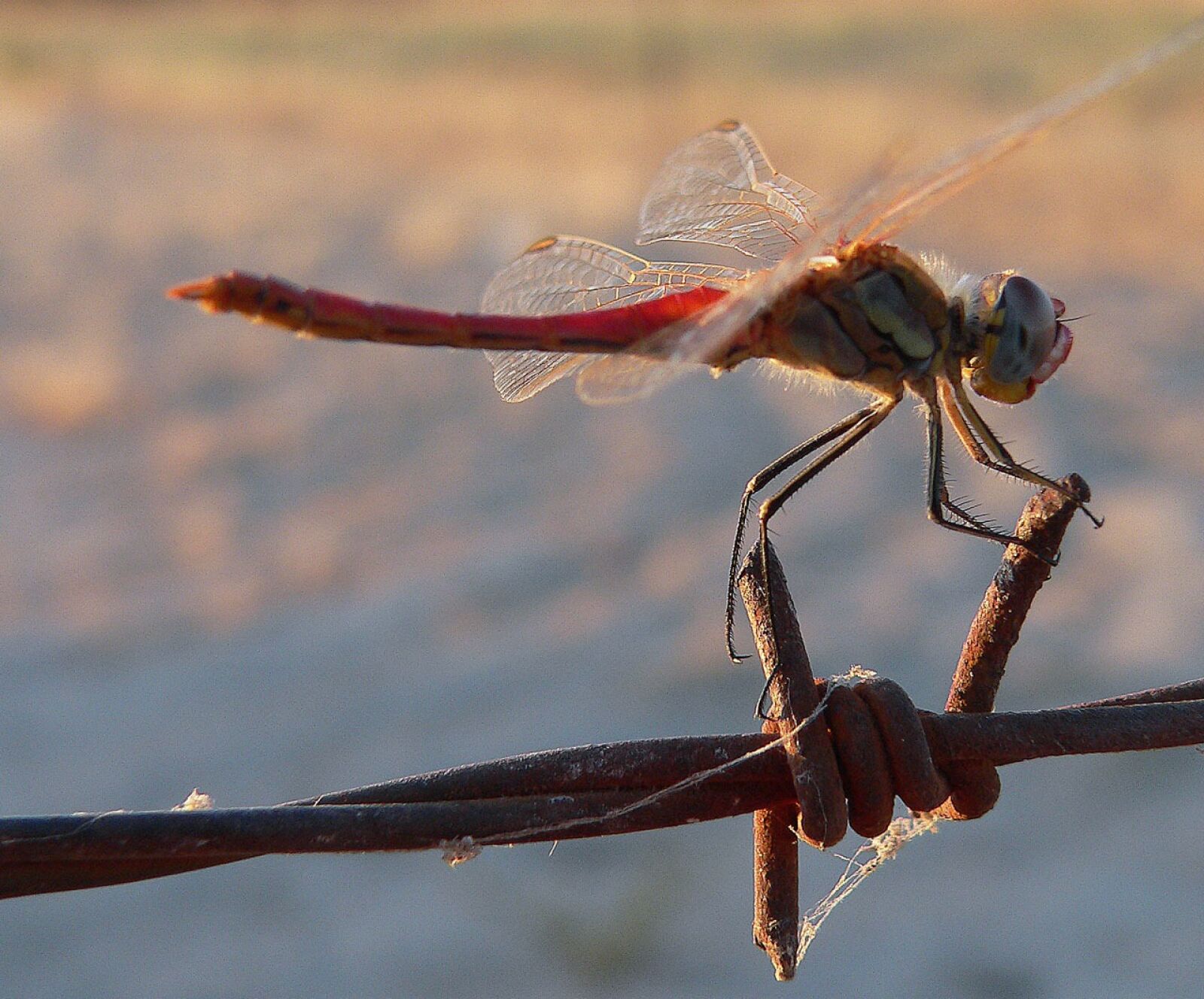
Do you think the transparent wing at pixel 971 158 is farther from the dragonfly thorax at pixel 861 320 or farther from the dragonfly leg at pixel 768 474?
the dragonfly leg at pixel 768 474

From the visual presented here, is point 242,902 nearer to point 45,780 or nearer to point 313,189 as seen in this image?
point 45,780

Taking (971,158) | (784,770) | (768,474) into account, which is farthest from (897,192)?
(784,770)

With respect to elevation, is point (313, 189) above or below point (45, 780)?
above

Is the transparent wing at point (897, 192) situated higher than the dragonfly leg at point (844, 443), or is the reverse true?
the transparent wing at point (897, 192)

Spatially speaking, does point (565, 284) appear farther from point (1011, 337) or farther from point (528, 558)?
point (528, 558)

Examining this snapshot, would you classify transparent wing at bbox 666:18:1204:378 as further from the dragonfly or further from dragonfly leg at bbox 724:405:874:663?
dragonfly leg at bbox 724:405:874:663

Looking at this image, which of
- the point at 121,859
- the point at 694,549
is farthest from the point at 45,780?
the point at 121,859

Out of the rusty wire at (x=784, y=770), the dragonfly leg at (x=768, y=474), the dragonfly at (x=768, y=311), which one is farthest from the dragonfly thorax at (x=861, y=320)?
the rusty wire at (x=784, y=770)
